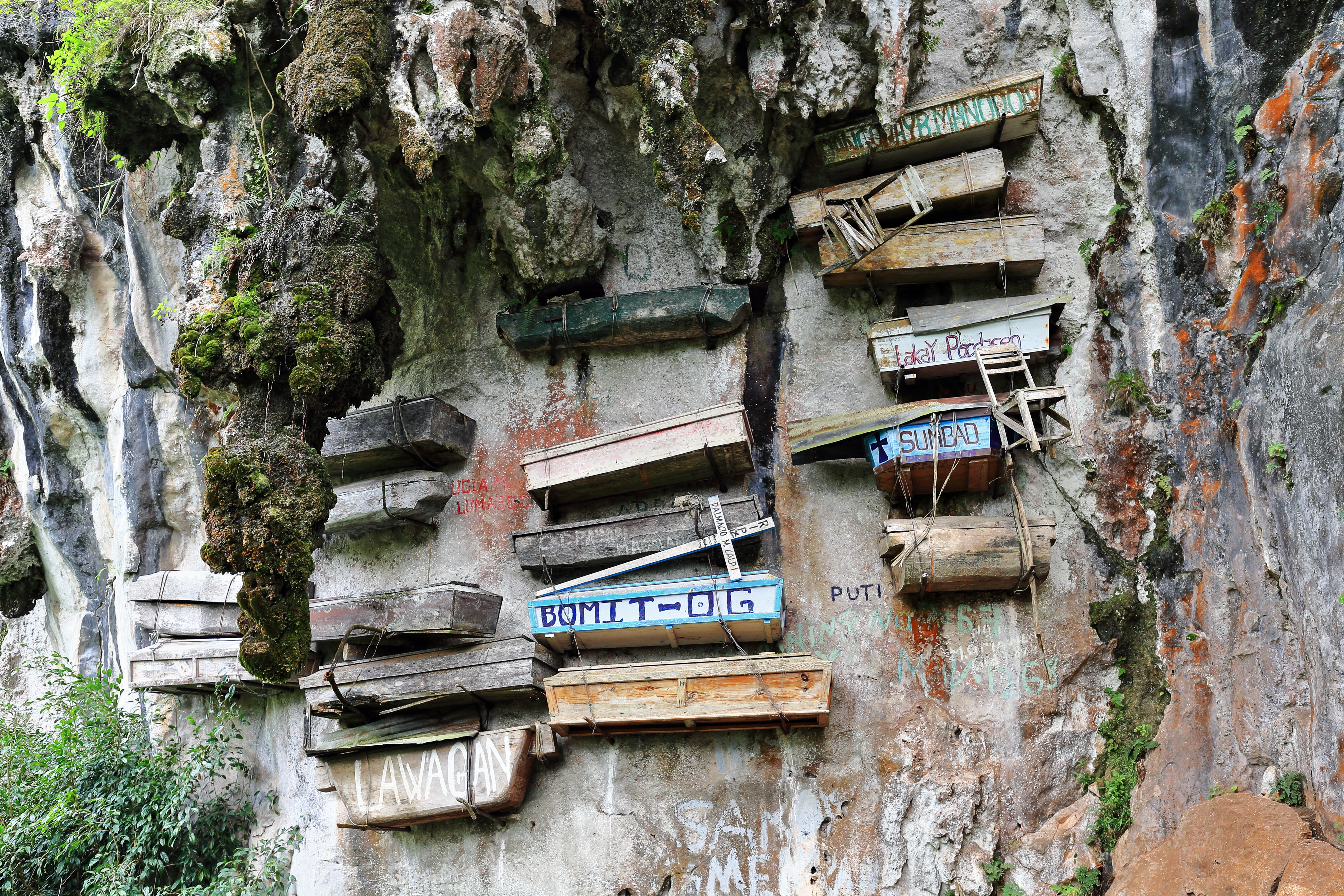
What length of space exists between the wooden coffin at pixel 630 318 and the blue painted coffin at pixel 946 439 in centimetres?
149

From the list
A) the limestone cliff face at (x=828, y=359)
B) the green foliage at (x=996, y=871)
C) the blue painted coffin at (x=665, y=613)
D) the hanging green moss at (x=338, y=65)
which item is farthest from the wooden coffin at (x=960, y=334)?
the hanging green moss at (x=338, y=65)

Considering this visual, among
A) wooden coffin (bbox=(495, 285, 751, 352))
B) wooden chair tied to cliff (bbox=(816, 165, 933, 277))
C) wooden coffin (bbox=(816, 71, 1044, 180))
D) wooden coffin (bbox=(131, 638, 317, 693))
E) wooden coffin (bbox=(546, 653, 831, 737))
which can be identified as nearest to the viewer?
wooden coffin (bbox=(546, 653, 831, 737))

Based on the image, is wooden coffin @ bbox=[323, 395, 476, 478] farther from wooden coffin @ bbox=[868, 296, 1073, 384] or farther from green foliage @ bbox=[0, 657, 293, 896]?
wooden coffin @ bbox=[868, 296, 1073, 384]

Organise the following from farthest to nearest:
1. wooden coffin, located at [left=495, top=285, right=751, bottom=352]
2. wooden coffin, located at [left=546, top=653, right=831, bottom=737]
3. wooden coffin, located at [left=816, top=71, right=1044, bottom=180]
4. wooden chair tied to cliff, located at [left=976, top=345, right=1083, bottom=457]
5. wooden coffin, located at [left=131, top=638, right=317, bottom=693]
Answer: wooden coffin, located at [left=131, top=638, right=317, bottom=693] < wooden coffin, located at [left=495, top=285, right=751, bottom=352] < wooden coffin, located at [left=816, top=71, right=1044, bottom=180] < wooden chair tied to cliff, located at [left=976, top=345, right=1083, bottom=457] < wooden coffin, located at [left=546, top=653, right=831, bottom=737]

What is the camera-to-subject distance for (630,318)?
21.7 feet

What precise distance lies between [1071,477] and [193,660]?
6.24 m

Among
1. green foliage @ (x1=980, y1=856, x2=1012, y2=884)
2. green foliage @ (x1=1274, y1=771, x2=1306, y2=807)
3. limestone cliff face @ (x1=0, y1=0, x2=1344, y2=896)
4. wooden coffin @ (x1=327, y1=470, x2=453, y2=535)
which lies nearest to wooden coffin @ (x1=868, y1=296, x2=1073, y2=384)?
limestone cliff face @ (x1=0, y1=0, x2=1344, y2=896)

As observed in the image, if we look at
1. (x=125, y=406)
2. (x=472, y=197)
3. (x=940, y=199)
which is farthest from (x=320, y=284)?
(x=940, y=199)

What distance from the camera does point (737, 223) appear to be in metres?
6.70

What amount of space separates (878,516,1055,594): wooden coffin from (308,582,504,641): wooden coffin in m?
2.65

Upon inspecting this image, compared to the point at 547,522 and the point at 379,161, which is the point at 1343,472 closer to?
the point at 547,522

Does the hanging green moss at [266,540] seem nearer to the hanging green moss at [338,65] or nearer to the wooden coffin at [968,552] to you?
the hanging green moss at [338,65]

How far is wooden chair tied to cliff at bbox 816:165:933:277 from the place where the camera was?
6.13 m

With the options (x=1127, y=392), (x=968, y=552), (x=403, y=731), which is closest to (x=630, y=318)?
(x=968, y=552)
